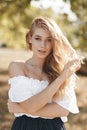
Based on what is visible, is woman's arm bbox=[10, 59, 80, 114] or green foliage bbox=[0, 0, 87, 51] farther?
green foliage bbox=[0, 0, 87, 51]

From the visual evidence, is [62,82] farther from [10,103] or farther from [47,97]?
[10,103]

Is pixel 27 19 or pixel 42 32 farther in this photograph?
pixel 27 19

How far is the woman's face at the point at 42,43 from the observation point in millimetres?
3180

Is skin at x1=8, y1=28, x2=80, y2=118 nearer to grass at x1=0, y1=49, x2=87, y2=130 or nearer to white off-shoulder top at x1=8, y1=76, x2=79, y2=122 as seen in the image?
white off-shoulder top at x1=8, y1=76, x2=79, y2=122

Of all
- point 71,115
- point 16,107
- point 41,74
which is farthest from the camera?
point 71,115

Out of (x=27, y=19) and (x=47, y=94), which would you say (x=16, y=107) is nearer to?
(x=47, y=94)

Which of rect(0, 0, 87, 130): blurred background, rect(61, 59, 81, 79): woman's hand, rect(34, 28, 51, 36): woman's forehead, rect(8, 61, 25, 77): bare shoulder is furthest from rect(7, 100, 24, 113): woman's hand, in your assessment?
rect(0, 0, 87, 130): blurred background

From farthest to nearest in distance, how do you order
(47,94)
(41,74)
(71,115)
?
(71,115), (41,74), (47,94)

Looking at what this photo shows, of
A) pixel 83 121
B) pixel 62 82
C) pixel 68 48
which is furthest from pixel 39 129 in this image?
pixel 83 121

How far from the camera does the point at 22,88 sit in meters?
3.12

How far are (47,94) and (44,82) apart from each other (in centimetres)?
16

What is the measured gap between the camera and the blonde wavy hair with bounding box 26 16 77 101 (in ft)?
10.4

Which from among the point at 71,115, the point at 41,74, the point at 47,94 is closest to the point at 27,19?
the point at 71,115

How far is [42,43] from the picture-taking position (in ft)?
10.4
